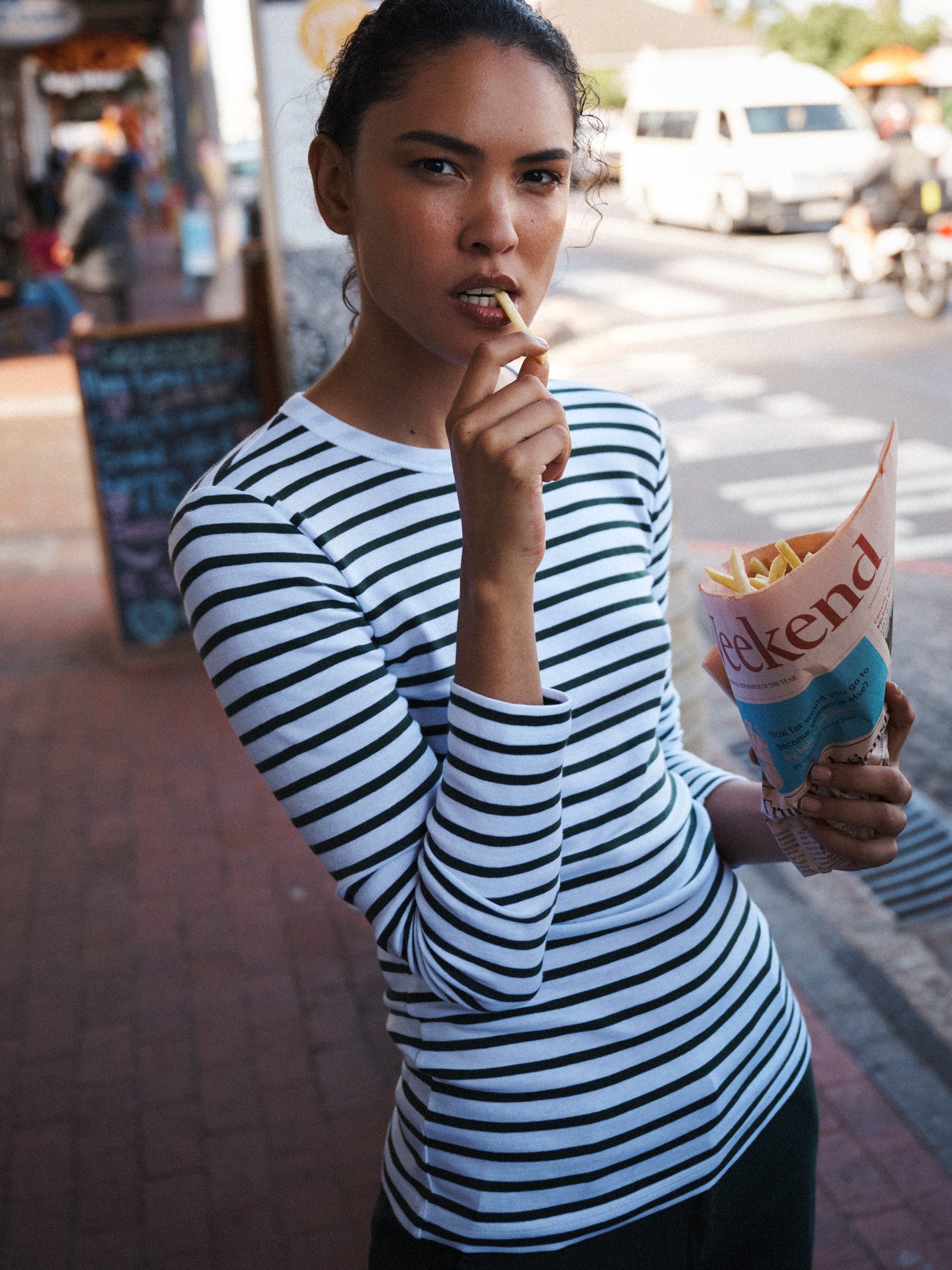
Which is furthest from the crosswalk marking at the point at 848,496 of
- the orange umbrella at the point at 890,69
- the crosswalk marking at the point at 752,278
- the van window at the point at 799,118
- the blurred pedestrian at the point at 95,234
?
the orange umbrella at the point at 890,69

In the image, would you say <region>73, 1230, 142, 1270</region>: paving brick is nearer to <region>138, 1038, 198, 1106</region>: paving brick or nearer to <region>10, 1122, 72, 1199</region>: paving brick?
<region>10, 1122, 72, 1199</region>: paving brick

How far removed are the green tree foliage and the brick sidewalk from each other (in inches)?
1506

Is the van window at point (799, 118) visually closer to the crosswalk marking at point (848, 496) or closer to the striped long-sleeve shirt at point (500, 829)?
the crosswalk marking at point (848, 496)

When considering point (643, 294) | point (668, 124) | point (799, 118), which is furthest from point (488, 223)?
point (668, 124)

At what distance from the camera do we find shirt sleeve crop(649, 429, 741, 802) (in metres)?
1.52

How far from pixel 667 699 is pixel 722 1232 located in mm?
600

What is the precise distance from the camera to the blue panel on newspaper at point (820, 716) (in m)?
1.26

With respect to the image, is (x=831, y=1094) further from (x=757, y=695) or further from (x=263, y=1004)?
(x=757, y=695)

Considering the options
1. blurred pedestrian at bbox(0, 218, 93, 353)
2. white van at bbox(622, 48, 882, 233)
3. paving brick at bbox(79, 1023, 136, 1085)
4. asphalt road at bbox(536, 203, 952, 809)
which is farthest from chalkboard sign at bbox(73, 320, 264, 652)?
white van at bbox(622, 48, 882, 233)

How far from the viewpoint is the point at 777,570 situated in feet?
4.31

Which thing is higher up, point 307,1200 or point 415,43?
point 415,43

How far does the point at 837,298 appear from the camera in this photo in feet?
48.4

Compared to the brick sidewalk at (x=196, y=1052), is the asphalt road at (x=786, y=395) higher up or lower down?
lower down

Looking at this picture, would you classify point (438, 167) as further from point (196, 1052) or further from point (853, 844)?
point (196, 1052)
